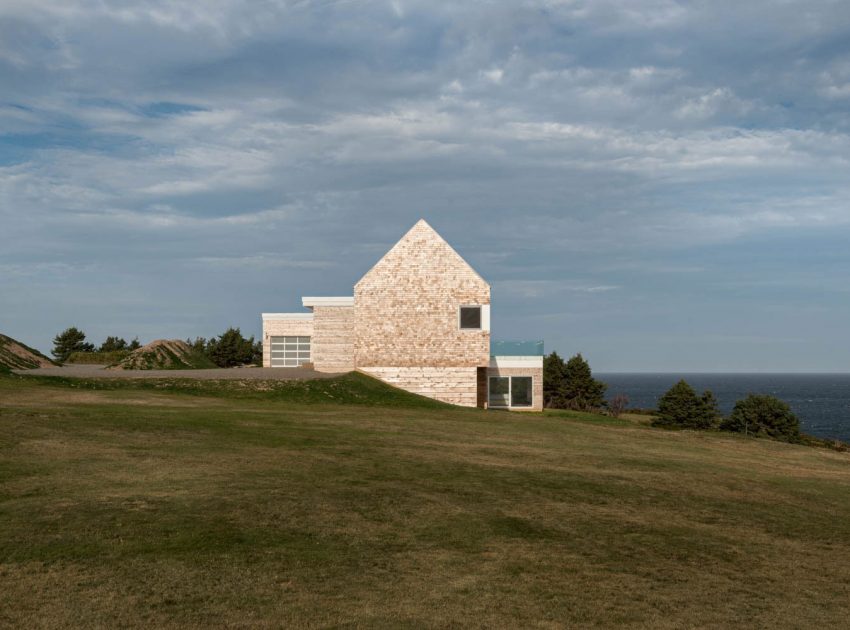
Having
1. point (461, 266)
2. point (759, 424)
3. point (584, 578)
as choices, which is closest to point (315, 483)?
point (584, 578)

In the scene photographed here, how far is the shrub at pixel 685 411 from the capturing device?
5903 cm

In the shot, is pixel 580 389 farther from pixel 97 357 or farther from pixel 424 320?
pixel 97 357

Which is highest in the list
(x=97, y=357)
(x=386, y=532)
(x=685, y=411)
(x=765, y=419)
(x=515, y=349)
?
(x=515, y=349)

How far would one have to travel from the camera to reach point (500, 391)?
47375 millimetres

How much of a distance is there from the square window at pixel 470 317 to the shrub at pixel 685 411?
22.1 meters

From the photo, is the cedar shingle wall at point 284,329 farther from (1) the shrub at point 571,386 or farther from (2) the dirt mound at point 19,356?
(1) the shrub at point 571,386

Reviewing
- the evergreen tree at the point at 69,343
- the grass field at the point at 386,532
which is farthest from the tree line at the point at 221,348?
the grass field at the point at 386,532

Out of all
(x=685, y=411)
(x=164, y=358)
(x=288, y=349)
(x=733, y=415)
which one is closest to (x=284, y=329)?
(x=288, y=349)

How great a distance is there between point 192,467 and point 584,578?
29.2 ft

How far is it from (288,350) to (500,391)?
63.0 feet

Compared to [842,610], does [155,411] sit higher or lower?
higher

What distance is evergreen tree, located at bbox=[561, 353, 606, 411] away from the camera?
221ft

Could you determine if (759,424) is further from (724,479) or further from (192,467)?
(192,467)

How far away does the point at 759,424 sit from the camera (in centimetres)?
5900
